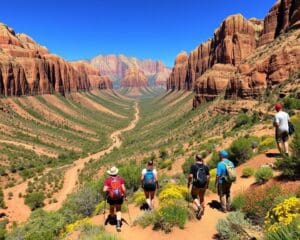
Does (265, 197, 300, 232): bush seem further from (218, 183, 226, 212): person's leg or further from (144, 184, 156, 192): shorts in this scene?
(144, 184, 156, 192): shorts

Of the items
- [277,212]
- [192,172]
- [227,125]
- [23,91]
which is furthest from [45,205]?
[23,91]

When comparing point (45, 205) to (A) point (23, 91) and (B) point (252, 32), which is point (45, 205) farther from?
(A) point (23, 91)

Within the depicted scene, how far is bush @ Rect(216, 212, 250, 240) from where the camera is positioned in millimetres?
8874

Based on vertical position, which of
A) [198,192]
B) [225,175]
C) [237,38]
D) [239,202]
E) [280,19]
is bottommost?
[239,202]

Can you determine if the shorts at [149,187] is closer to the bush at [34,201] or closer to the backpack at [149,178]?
the backpack at [149,178]

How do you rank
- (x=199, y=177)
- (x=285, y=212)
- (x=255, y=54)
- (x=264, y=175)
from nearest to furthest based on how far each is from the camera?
(x=285, y=212) < (x=199, y=177) < (x=264, y=175) < (x=255, y=54)

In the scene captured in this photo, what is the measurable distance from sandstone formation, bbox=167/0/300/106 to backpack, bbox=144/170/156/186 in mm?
37279

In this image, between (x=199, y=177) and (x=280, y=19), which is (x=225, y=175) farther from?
(x=280, y=19)

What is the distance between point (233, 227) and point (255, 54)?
2243 inches

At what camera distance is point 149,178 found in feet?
41.4

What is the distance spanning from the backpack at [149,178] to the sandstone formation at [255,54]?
37.3 m

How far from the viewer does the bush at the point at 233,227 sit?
8874 millimetres

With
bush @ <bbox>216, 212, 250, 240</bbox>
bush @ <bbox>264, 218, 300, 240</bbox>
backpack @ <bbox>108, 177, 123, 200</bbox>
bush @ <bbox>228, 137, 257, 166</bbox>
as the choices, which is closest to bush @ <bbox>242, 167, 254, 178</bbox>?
bush @ <bbox>228, 137, 257, 166</bbox>

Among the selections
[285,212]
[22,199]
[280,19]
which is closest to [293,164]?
[285,212]
